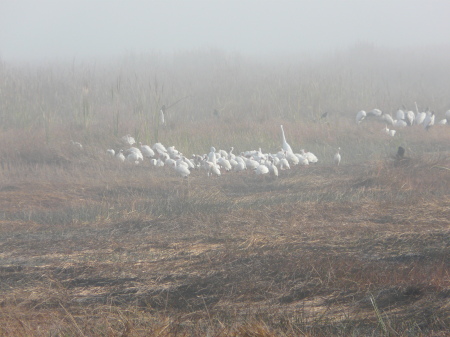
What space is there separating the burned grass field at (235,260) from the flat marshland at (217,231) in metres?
0.02

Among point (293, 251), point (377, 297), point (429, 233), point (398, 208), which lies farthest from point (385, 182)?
point (377, 297)

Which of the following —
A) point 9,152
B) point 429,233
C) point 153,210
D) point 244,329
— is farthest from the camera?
point 9,152

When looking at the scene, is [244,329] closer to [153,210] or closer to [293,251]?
[293,251]

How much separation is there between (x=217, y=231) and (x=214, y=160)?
4869mm

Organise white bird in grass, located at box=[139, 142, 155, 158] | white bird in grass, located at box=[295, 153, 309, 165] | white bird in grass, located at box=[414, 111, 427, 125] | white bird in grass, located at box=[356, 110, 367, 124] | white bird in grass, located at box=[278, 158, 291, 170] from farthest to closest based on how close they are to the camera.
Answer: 1. white bird in grass, located at box=[356, 110, 367, 124]
2. white bird in grass, located at box=[414, 111, 427, 125]
3. white bird in grass, located at box=[139, 142, 155, 158]
4. white bird in grass, located at box=[295, 153, 309, 165]
5. white bird in grass, located at box=[278, 158, 291, 170]

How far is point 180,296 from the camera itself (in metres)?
4.26

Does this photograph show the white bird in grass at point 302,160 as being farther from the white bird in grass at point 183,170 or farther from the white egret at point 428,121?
the white egret at point 428,121

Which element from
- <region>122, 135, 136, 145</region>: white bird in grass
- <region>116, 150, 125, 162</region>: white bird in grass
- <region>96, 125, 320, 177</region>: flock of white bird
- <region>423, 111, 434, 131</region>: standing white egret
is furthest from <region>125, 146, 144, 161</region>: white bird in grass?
<region>423, 111, 434, 131</region>: standing white egret

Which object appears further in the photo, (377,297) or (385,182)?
(385,182)

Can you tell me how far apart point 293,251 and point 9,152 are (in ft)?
28.2

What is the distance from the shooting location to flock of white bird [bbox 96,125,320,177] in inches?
408

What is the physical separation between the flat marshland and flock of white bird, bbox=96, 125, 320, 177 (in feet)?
0.57

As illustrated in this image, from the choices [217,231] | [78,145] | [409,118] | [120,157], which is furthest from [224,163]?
[409,118]

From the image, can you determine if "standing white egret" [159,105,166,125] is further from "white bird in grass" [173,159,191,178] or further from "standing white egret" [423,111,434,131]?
"standing white egret" [423,111,434,131]
